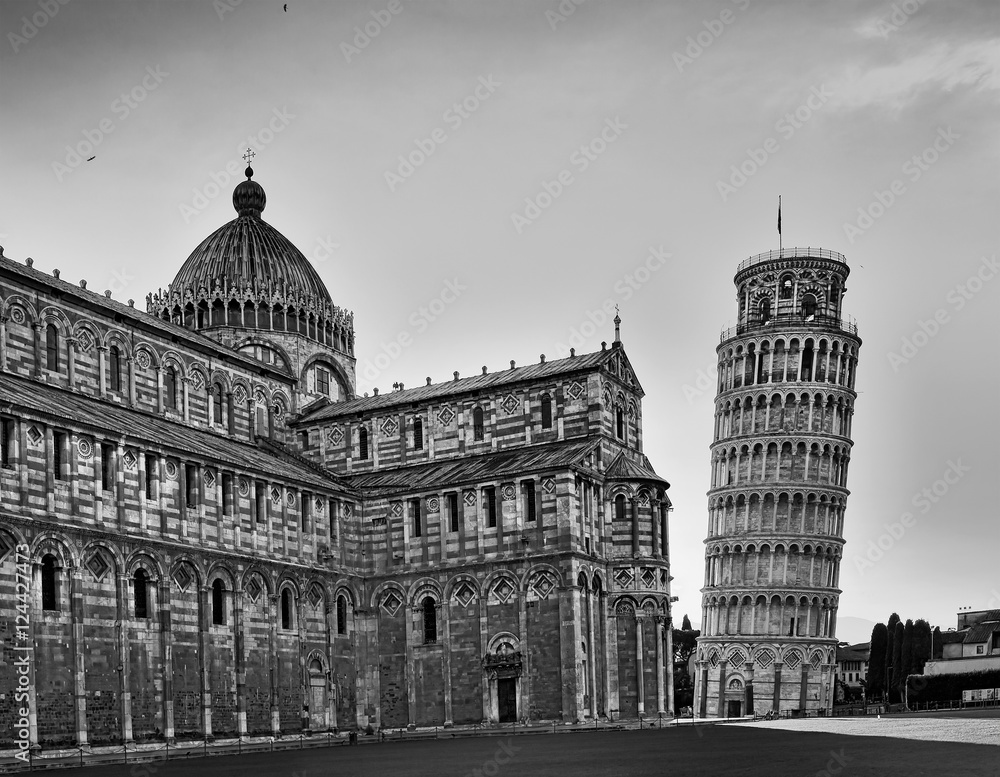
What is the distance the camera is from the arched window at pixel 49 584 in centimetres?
5144

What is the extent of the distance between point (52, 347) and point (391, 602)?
21.0 m

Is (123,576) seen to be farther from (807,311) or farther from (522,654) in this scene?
(807,311)

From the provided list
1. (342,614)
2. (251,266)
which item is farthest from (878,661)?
(251,266)

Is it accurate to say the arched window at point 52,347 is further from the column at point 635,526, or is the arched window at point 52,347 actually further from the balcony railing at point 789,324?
the balcony railing at point 789,324

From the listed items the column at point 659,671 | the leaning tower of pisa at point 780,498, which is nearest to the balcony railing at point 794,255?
the leaning tower of pisa at point 780,498

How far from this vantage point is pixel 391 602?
228 ft

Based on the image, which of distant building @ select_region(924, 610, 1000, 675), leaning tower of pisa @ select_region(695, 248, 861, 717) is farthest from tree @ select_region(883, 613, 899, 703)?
leaning tower of pisa @ select_region(695, 248, 861, 717)

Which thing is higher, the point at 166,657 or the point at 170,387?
the point at 170,387

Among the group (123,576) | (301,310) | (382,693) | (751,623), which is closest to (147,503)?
(123,576)

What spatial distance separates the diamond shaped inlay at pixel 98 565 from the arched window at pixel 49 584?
5.78ft

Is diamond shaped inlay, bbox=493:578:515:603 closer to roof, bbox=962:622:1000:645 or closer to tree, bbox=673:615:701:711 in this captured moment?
roof, bbox=962:622:1000:645

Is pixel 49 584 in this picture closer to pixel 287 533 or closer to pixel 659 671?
pixel 287 533

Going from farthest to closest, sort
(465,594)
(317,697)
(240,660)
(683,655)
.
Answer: (683,655)
(465,594)
(317,697)
(240,660)

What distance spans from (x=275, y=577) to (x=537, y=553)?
1258cm
